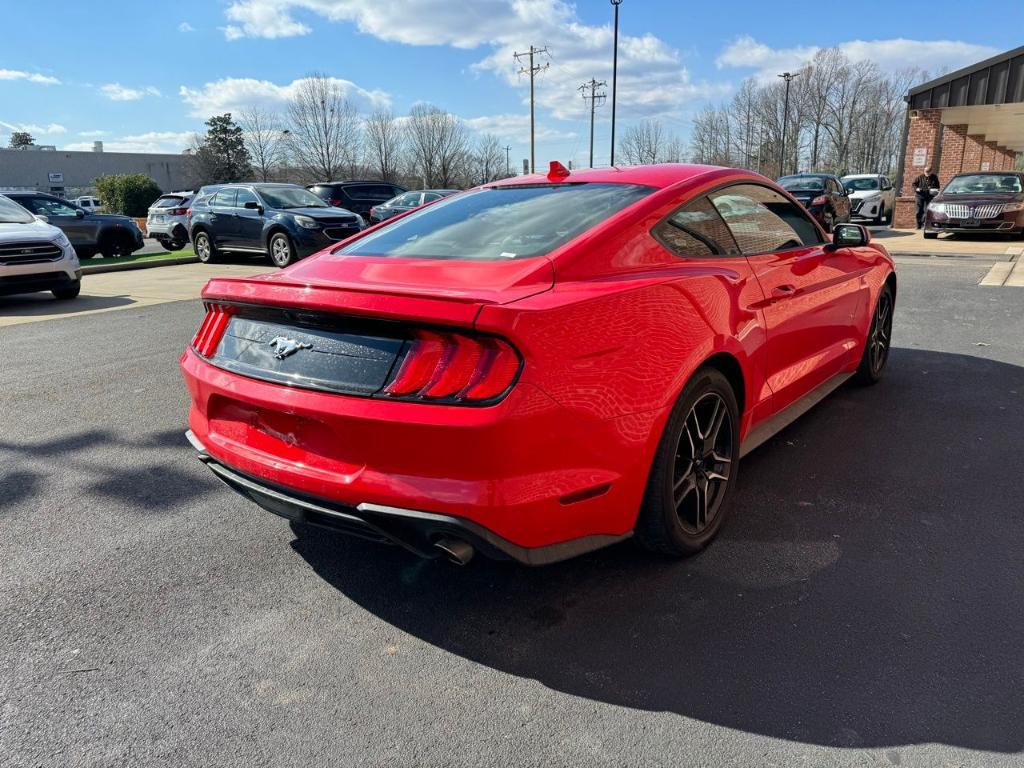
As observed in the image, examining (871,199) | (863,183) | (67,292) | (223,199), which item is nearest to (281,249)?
(223,199)

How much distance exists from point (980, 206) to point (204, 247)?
17.1m

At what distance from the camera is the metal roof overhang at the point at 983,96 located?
1789 centimetres

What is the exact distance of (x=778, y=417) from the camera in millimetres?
3719

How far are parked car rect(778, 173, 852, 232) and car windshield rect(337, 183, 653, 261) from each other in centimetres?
1418

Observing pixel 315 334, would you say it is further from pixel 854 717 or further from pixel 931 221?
pixel 931 221

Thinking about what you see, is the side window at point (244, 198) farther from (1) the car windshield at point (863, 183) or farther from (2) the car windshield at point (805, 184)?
(1) the car windshield at point (863, 183)

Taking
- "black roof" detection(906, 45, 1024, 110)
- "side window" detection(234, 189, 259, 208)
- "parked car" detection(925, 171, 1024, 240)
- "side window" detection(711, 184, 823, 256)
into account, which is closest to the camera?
"side window" detection(711, 184, 823, 256)

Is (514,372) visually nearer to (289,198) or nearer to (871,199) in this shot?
(289,198)

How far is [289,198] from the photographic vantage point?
49.7 feet

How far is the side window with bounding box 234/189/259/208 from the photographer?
14.9 metres

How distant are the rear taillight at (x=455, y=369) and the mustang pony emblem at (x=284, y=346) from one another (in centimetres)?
41

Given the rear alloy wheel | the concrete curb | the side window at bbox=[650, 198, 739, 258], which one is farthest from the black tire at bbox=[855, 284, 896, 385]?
the concrete curb

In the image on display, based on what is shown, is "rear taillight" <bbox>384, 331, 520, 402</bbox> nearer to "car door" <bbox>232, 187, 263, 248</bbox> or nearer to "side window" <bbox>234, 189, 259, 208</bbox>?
"car door" <bbox>232, 187, 263, 248</bbox>

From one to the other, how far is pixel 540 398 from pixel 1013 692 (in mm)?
1611
